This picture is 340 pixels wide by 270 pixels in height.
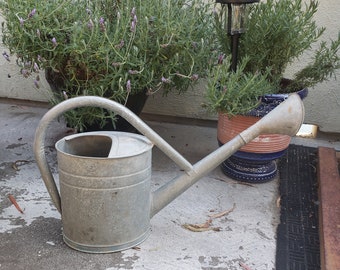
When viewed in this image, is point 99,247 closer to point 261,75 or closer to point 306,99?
point 261,75

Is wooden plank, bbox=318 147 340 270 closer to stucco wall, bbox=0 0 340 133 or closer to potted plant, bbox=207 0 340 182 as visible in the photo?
potted plant, bbox=207 0 340 182

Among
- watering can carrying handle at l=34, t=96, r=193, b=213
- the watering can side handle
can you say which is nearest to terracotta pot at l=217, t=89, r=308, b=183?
watering can carrying handle at l=34, t=96, r=193, b=213

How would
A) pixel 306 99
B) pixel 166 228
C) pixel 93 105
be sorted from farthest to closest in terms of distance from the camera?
pixel 306 99
pixel 166 228
pixel 93 105

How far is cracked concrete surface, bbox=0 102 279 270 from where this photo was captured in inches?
74.2

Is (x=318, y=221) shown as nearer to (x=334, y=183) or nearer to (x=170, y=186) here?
(x=334, y=183)

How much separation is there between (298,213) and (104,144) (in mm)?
1020

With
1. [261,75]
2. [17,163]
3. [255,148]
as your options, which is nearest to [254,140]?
[255,148]

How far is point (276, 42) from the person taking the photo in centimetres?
248

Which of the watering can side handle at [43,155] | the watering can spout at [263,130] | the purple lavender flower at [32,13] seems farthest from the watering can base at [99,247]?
the purple lavender flower at [32,13]

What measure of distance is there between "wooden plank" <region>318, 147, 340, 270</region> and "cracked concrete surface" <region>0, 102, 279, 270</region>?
21cm

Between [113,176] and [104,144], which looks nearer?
[113,176]

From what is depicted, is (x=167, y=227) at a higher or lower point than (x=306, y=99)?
lower

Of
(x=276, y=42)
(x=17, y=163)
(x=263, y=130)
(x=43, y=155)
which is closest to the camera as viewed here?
(x=43, y=155)

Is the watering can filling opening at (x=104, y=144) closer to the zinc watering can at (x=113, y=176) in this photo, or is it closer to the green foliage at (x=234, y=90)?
the zinc watering can at (x=113, y=176)
